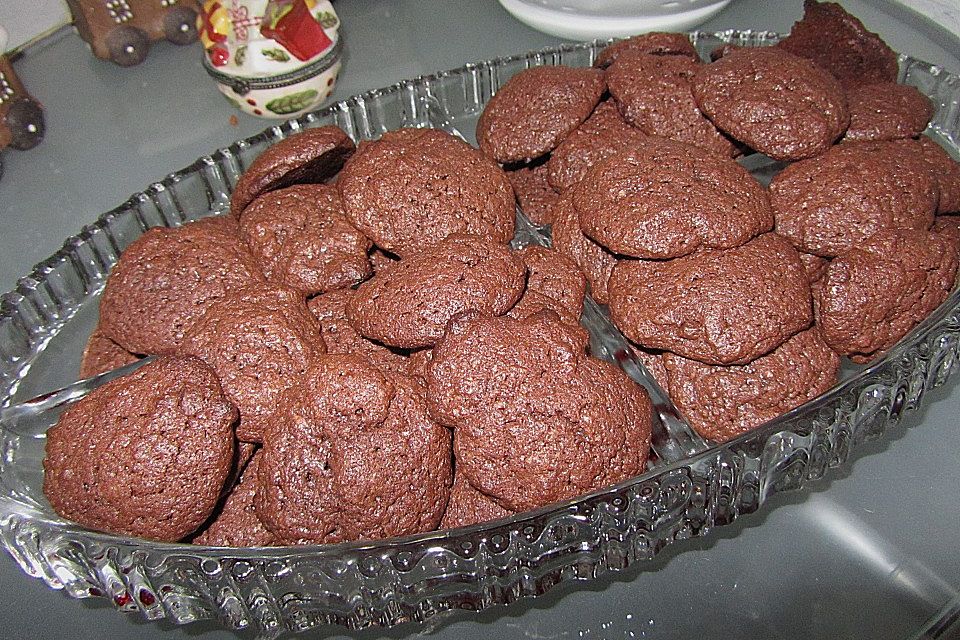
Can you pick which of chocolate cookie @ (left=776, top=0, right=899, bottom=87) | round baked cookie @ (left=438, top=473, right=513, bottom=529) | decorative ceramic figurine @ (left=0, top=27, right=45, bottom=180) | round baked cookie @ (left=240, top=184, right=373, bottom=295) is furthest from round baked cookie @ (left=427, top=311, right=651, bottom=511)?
decorative ceramic figurine @ (left=0, top=27, right=45, bottom=180)

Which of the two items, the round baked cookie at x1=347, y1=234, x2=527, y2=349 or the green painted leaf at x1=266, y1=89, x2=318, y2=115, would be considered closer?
the round baked cookie at x1=347, y1=234, x2=527, y2=349

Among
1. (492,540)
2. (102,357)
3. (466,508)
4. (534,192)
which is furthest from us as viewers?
(534,192)

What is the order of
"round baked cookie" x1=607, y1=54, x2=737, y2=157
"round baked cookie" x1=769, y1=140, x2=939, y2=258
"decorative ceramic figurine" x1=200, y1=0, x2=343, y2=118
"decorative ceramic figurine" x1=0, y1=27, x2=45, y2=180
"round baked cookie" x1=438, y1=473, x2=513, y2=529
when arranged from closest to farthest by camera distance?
"round baked cookie" x1=438, y1=473, x2=513, y2=529 → "round baked cookie" x1=769, y1=140, x2=939, y2=258 → "round baked cookie" x1=607, y1=54, x2=737, y2=157 → "decorative ceramic figurine" x1=200, y1=0, x2=343, y2=118 → "decorative ceramic figurine" x1=0, y1=27, x2=45, y2=180

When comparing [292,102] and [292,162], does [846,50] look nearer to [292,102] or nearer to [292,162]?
[292,162]

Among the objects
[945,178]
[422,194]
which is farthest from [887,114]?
[422,194]

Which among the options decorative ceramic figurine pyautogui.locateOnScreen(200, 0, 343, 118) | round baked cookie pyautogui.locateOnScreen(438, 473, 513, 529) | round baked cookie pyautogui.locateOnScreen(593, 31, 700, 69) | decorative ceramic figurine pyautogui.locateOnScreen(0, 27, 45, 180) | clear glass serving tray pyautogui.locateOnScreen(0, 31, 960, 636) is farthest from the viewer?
decorative ceramic figurine pyautogui.locateOnScreen(0, 27, 45, 180)

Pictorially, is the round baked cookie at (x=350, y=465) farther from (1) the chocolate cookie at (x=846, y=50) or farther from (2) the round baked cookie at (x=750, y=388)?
(1) the chocolate cookie at (x=846, y=50)

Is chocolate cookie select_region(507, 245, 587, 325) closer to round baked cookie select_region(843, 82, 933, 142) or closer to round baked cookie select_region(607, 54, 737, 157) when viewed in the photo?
round baked cookie select_region(607, 54, 737, 157)
